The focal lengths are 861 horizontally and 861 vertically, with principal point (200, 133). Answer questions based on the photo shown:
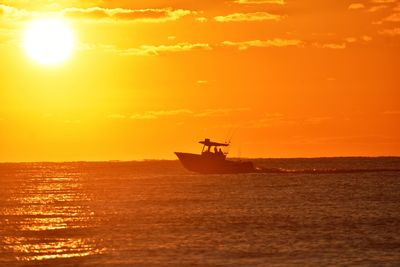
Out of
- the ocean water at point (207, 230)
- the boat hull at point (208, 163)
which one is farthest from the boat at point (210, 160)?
the ocean water at point (207, 230)

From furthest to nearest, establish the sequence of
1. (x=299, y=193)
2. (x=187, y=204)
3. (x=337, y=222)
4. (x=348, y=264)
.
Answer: (x=299, y=193) → (x=187, y=204) → (x=337, y=222) → (x=348, y=264)

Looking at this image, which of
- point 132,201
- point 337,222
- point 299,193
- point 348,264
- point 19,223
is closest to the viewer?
point 348,264

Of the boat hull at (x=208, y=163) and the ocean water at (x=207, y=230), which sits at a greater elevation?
the boat hull at (x=208, y=163)

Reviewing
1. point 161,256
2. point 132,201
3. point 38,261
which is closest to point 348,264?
point 161,256

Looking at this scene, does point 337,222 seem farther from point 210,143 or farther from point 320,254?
point 210,143

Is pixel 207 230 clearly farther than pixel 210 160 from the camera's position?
No

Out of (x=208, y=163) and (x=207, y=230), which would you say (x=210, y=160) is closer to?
(x=208, y=163)

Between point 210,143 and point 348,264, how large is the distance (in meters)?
127

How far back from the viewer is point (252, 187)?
14625 centimetres

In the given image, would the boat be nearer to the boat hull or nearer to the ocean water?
the boat hull

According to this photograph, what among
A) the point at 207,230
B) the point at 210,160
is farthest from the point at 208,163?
the point at 207,230

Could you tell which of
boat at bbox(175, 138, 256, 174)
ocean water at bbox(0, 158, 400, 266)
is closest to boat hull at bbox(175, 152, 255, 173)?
boat at bbox(175, 138, 256, 174)

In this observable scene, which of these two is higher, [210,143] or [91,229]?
[210,143]

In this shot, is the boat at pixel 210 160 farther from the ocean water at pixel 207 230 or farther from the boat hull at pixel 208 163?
the ocean water at pixel 207 230
